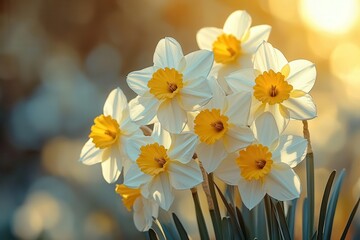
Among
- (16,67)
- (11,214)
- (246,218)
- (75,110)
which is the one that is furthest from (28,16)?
(246,218)

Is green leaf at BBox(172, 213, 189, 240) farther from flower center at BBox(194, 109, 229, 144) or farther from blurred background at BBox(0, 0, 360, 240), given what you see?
blurred background at BBox(0, 0, 360, 240)

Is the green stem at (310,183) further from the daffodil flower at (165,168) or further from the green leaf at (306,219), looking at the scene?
the daffodil flower at (165,168)

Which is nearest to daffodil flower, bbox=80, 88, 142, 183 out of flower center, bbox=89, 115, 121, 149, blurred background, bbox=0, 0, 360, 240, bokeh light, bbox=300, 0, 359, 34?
flower center, bbox=89, 115, 121, 149

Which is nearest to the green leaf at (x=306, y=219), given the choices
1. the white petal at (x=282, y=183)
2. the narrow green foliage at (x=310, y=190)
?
the narrow green foliage at (x=310, y=190)

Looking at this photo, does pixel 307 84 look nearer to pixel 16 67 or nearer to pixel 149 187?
pixel 149 187

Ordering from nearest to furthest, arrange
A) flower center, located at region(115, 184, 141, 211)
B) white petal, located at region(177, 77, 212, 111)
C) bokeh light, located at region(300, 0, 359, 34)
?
Answer: white petal, located at region(177, 77, 212, 111) < flower center, located at region(115, 184, 141, 211) < bokeh light, located at region(300, 0, 359, 34)
